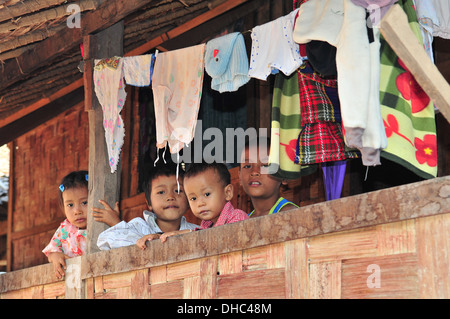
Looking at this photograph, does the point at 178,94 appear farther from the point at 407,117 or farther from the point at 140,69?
the point at 407,117

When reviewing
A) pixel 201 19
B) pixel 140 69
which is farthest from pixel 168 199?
pixel 201 19

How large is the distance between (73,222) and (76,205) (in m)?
0.13

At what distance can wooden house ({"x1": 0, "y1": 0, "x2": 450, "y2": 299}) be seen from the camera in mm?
2820

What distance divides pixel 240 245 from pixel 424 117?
42.5 inches

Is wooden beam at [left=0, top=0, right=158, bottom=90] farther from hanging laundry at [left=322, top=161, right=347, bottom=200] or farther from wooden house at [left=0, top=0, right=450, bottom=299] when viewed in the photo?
hanging laundry at [left=322, top=161, right=347, bottom=200]

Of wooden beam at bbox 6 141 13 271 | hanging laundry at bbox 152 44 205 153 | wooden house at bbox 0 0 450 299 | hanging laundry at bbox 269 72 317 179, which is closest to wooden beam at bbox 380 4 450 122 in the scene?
wooden house at bbox 0 0 450 299

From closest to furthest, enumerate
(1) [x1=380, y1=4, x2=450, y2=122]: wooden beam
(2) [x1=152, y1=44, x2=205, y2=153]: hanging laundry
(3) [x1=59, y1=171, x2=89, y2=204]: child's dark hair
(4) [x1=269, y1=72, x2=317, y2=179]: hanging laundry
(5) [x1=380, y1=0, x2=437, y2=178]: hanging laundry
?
(1) [x1=380, y1=4, x2=450, y2=122]: wooden beam
(5) [x1=380, y1=0, x2=437, y2=178]: hanging laundry
(4) [x1=269, y1=72, x2=317, y2=179]: hanging laundry
(2) [x1=152, y1=44, x2=205, y2=153]: hanging laundry
(3) [x1=59, y1=171, x2=89, y2=204]: child's dark hair

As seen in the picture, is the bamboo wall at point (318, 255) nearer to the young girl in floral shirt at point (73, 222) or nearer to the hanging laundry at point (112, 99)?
the hanging laundry at point (112, 99)

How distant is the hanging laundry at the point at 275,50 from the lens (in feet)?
12.3

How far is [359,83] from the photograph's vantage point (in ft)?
10.1

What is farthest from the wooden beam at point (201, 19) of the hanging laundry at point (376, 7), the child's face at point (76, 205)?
the hanging laundry at point (376, 7)

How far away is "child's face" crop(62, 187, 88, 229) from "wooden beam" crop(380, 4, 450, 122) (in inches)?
134

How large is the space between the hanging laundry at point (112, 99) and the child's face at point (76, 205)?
0.90 metres
